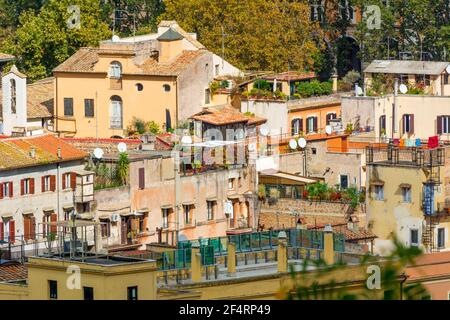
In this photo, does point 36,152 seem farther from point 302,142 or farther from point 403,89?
point 403,89

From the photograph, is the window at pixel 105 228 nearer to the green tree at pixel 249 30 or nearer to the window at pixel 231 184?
the window at pixel 231 184

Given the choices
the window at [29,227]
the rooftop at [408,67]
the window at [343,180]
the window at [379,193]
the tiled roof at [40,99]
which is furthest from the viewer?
the rooftop at [408,67]

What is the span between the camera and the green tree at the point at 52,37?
3826 inches

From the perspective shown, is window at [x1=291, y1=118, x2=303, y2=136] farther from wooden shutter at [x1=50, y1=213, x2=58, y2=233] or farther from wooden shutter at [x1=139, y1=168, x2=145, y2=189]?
wooden shutter at [x1=50, y1=213, x2=58, y2=233]

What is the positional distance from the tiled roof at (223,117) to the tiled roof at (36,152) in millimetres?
9596

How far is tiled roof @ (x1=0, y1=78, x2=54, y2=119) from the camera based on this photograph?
86188 mm

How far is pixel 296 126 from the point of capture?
85.4 metres

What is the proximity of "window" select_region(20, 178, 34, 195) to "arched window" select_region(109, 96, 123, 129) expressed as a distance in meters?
16.8

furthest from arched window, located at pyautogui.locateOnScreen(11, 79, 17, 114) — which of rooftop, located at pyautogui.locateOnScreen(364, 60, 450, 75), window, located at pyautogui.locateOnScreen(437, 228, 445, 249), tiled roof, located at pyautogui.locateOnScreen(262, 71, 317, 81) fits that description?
window, located at pyautogui.locateOnScreen(437, 228, 445, 249)

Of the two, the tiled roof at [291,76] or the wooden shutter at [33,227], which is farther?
the tiled roof at [291,76]

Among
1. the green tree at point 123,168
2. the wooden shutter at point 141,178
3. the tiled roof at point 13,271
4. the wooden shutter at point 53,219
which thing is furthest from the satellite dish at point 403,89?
the tiled roof at point 13,271

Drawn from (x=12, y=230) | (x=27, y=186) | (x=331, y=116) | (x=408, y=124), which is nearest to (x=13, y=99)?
(x=331, y=116)

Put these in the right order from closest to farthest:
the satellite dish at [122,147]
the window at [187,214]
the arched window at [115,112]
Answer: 1. the window at [187,214]
2. the satellite dish at [122,147]
3. the arched window at [115,112]

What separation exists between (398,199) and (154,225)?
6.81 metres
